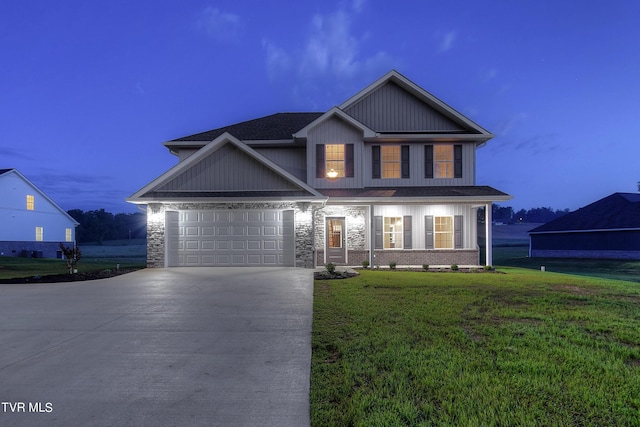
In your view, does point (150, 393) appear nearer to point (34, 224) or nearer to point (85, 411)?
point (85, 411)

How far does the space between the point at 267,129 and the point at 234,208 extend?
597 centimetres

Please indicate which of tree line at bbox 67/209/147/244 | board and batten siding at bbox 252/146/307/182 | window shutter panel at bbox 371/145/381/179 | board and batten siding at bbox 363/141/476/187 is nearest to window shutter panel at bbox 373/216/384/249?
board and batten siding at bbox 363/141/476/187

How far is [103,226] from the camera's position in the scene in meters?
71.6

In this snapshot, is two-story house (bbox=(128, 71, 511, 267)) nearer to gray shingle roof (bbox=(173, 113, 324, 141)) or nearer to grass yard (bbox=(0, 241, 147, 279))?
gray shingle roof (bbox=(173, 113, 324, 141))

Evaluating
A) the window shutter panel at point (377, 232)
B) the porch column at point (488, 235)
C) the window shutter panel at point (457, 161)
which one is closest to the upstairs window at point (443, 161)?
the window shutter panel at point (457, 161)

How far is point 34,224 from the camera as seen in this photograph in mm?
29641

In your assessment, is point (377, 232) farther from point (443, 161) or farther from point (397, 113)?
point (397, 113)

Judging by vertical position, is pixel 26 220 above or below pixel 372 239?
above

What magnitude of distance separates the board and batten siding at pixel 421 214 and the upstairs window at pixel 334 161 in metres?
2.40

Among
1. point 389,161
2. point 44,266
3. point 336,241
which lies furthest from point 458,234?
point 44,266

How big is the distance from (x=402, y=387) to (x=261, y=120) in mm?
18580

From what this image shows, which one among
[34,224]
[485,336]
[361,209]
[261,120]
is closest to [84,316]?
[485,336]

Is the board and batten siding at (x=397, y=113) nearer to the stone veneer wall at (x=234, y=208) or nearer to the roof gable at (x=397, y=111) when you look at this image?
the roof gable at (x=397, y=111)

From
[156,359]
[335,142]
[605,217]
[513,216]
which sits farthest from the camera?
[513,216]
